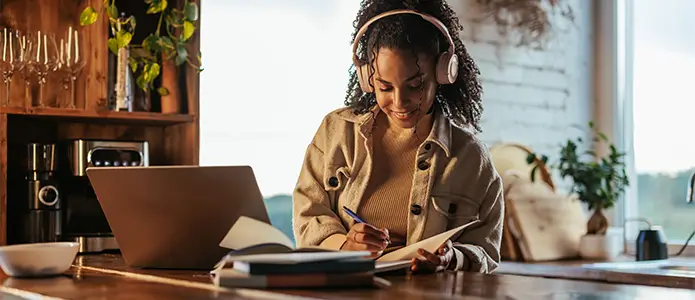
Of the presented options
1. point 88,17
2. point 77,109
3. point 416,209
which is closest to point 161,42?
point 88,17

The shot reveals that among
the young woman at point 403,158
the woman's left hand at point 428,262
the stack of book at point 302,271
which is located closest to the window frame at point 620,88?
the young woman at point 403,158

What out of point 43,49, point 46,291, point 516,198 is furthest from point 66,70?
point 516,198

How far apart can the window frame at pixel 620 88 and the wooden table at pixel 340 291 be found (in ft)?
8.84

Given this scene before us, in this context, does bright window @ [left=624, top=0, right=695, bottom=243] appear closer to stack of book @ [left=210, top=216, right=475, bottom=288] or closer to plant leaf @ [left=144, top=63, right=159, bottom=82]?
plant leaf @ [left=144, top=63, right=159, bottom=82]

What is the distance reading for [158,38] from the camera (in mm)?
2820

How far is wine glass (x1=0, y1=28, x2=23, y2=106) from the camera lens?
2.61 meters

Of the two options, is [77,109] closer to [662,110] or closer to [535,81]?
[535,81]

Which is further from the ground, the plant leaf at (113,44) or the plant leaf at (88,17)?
the plant leaf at (88,17)

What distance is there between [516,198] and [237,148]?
3.46 ft

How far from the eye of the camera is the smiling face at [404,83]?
194 centimetres

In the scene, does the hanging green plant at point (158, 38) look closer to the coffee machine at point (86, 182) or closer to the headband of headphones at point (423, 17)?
the coffee machine at point (86, 182)

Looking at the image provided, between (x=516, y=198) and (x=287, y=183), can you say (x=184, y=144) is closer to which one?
(x=287, y=183)

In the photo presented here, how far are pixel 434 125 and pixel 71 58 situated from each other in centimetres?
123

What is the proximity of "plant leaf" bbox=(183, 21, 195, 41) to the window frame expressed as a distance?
2121 millimetres
